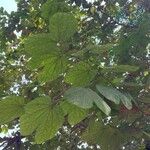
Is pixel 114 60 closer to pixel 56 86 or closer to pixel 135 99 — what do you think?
pixel 56 86

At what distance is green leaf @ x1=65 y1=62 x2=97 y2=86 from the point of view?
1.67 meters

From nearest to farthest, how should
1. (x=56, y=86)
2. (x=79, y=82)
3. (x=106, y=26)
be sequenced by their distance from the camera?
(x=79, y=82)
(x=56, y=86)
(x=106, y=26)

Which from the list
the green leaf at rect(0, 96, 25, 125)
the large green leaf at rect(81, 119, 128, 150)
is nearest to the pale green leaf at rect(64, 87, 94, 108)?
the green leaf at rect(0, 96, 25, 125)

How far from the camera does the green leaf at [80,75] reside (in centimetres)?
167

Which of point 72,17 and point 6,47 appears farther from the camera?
point 6,47

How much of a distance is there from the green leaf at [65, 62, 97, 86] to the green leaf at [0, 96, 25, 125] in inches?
10.4

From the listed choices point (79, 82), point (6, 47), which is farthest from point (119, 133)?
point (6, 47)

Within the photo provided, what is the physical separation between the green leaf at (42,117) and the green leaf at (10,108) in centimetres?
5

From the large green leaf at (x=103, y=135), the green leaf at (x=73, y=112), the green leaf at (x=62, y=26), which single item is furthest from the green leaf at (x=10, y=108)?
the large green leaf at (x=103, y=135)

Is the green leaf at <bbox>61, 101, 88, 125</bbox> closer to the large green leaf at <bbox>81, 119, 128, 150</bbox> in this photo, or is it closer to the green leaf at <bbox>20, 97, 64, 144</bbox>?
the green leaf at <bbox>20, 97, 64, 144</bbox>

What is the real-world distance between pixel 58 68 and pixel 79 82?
12 cm

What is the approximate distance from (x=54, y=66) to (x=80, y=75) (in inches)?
5.0

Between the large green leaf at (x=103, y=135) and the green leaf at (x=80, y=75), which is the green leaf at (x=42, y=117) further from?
the large green leaf at (x=103, y=135)

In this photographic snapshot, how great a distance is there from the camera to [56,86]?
9.32 ft
